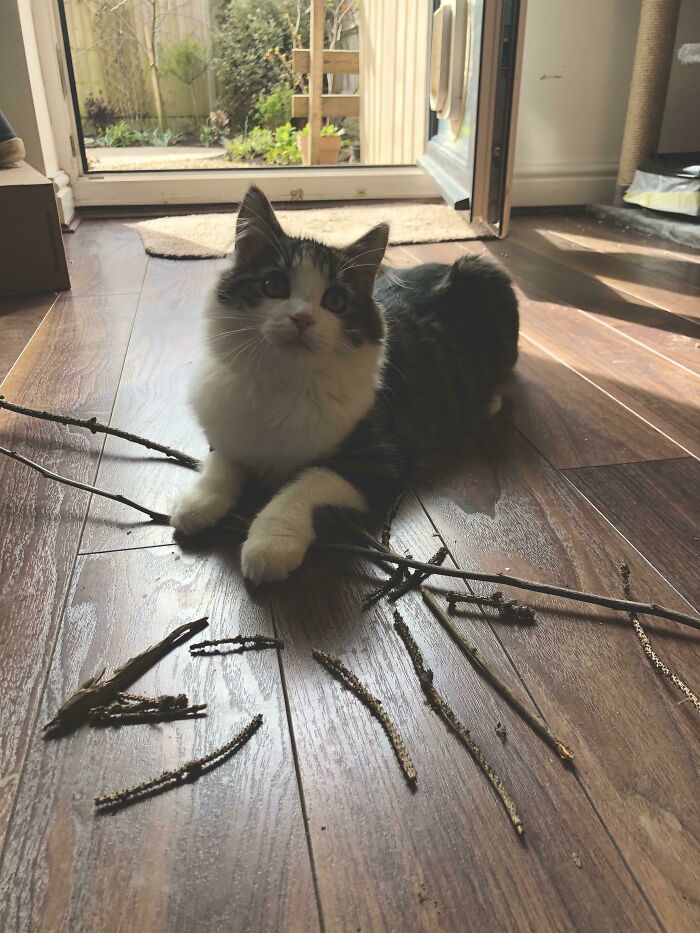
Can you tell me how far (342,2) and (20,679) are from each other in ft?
17.3

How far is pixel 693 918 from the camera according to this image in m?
0.62

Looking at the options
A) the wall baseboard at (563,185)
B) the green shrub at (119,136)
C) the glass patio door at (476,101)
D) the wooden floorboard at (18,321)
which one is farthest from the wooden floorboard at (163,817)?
the green shrub at (119,136)

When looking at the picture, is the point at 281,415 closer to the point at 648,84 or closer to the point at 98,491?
the point at 98,491

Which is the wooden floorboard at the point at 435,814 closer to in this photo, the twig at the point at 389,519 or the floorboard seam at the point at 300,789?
the floorboard seam at the point at 300,789

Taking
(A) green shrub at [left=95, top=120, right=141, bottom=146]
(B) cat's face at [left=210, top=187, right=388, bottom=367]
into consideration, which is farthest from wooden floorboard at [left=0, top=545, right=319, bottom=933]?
(A) green shrub at [left=95, top=120, right=141, bottom=146]

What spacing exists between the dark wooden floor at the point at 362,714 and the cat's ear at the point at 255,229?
0.42m

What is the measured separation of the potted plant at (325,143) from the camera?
16.3 ft

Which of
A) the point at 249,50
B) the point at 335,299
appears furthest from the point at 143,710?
the point at 249,50

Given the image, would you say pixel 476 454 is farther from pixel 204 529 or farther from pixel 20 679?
pixel 20 679

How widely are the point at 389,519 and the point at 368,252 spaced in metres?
0.45

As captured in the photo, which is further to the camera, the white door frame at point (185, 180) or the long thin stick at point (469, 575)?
the white door frame at point (185, 180)

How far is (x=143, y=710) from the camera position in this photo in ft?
2.68

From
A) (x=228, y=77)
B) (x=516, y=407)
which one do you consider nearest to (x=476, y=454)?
(x=516, y=407)

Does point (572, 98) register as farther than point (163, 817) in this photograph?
Yes
